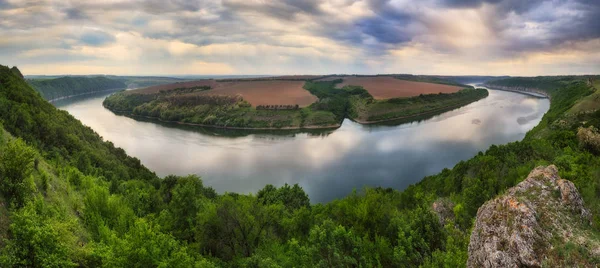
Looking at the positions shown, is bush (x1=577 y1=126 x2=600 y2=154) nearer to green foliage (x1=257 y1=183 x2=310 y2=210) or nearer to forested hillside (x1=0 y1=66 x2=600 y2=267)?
forested hillside (x1=0 y1=66 x2=600 y2=267)

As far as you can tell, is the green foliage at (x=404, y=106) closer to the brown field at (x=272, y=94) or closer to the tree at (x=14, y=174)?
the brown field at (x=272, y=94)

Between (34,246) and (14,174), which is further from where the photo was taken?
(14,174)

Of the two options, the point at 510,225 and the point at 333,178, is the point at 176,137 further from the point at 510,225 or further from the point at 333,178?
the point at 510,225

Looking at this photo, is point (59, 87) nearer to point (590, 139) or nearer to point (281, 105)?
point (281, 105)

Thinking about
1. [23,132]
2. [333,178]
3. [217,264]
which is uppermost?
[23,132]

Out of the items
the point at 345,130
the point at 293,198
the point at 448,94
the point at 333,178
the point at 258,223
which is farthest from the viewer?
the point at 448,94

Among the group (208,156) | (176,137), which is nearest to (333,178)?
(208,156)

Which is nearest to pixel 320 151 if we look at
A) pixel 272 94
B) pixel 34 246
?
pixel 34 246

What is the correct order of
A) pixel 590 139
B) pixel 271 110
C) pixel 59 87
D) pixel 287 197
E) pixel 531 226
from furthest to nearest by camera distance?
pixel 59 87 < pixel 271 110 < pixel 590 139 < pixel 287 197 < pixel 531 226
